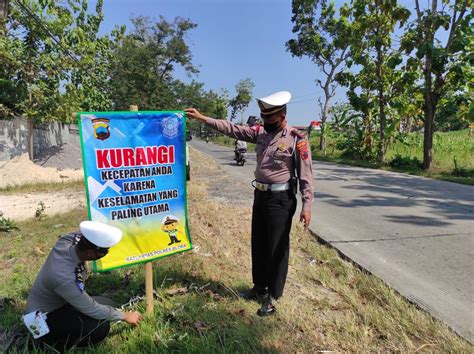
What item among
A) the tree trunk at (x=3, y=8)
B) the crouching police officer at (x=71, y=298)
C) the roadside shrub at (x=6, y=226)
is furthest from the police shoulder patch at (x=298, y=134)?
the tree trunk at (x=3, y=8)

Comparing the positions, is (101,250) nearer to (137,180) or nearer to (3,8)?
(137,180)

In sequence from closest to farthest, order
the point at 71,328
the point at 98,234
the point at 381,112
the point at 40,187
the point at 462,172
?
the point at 98,234, the point at 71,328, the point at 40,187, the point at 462,172, the point at 381,112

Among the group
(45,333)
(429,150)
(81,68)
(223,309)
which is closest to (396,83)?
(429,150)

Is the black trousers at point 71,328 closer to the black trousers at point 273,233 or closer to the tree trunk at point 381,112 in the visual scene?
the black trousers at point 273,233

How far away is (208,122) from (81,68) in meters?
12.2

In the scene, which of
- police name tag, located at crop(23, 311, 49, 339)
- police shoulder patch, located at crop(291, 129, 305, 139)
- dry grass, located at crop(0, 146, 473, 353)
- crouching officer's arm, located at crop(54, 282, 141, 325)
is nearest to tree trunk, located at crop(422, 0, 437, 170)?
dry grass, located at crop(0, 146, 473, 353)

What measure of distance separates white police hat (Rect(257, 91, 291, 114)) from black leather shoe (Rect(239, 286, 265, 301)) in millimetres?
1677

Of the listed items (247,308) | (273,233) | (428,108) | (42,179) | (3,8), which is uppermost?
(3,8)

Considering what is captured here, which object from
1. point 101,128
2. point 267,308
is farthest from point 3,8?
point 267,308

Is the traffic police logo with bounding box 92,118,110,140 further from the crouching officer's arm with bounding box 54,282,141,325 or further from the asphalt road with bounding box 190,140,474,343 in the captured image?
the asphalt road with bounding box 190,140,474,343

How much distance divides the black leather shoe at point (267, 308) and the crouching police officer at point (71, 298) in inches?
42.3

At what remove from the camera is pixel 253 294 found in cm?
334

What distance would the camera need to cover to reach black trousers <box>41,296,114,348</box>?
8.26ft

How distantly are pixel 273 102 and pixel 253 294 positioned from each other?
1800 mm
